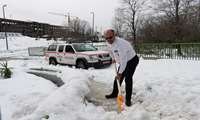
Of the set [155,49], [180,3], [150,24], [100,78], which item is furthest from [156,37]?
[100,78]

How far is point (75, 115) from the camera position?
15.6 ft

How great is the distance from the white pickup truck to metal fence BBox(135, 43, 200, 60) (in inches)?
173

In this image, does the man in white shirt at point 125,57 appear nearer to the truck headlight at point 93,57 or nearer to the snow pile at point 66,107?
the snow pile at point 66,107

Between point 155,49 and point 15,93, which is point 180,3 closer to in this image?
point 155,49

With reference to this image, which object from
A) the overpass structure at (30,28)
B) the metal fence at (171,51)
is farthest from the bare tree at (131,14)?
the overpass structure at (30,28)

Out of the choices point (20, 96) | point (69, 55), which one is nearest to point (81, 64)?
point (69, 55)

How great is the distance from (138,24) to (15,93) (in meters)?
32.8

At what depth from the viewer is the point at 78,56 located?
13461 mm

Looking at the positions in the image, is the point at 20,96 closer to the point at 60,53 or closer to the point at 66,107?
the point at 66,107

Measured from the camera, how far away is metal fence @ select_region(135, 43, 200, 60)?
1443cm

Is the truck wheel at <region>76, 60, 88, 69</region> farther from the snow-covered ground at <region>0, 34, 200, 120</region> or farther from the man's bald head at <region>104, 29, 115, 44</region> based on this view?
the man's bald head at <region>104, 29, 115, 44</region>

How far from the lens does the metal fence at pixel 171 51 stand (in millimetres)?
Answer: 14425

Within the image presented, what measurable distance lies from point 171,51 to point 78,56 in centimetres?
653

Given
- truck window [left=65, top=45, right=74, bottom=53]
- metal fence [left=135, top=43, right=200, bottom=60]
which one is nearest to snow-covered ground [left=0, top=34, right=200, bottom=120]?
truck window [left=65, top=45, right=74, bottom=53]
